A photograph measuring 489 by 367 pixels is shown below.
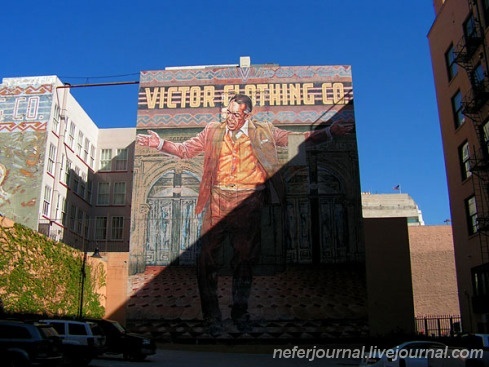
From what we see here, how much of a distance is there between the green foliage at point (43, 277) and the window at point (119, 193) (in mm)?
11384

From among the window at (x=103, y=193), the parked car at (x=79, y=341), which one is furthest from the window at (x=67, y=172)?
the parked car at (x=79, y=341)

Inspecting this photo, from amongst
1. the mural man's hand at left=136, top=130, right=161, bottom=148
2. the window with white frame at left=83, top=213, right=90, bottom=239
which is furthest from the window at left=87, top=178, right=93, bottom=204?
the mural man's hand at left=136, top=130, right=161, bottom=148

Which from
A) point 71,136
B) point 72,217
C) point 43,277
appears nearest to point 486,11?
point 43,277

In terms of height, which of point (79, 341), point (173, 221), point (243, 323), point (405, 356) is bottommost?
point (405, 356)

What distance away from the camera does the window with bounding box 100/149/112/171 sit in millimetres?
44906

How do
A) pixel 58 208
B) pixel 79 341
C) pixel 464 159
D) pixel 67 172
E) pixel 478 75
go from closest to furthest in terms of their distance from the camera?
pixel 79 341
pixel 478 75
pixel 464 159
pixel 58 208
pixel 67 172

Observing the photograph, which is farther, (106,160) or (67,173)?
(106,160)

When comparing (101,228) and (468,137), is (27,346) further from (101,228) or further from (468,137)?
(101,228)

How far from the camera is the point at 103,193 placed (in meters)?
44.2

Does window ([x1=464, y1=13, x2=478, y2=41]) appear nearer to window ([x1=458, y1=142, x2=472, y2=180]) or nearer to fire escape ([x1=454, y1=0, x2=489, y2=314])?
fire escape ([x1=454, y1=0, x2=489, y2=314])

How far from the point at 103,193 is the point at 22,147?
9.89 metres

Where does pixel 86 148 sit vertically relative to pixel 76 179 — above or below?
above

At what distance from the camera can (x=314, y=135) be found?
34.1m

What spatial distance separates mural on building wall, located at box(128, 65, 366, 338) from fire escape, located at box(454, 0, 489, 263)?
8001mm
